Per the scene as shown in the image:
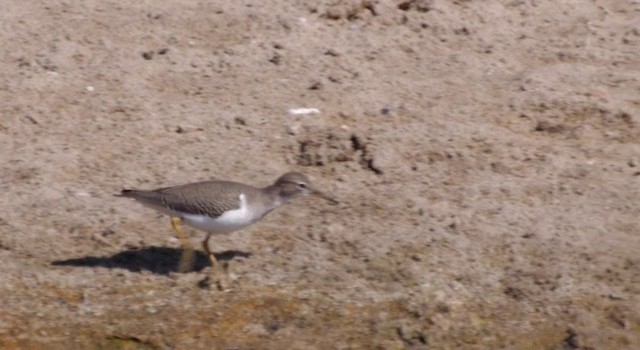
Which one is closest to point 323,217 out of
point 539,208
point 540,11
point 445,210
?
point 445,210

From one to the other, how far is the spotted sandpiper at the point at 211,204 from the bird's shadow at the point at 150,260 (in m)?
0.12

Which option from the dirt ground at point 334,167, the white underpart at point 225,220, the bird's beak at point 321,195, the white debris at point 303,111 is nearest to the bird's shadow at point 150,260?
the dirt ground at point 334,167

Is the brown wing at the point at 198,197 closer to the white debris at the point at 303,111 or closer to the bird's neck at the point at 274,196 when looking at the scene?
the bird's neck at the point at 274,196

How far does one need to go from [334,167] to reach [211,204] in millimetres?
1745

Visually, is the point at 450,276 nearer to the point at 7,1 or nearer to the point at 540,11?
the point at 540,11

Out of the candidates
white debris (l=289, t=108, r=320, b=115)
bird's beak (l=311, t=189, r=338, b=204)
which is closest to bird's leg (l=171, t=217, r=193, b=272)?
bird's beak (l=311, t=189, r=338, b=204)

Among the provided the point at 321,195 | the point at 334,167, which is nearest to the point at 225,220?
the point at 321,195

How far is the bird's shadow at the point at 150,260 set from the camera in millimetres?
9125

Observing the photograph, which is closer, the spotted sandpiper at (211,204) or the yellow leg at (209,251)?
the spotted sandpiper at (211,204)

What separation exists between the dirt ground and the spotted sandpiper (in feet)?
1.12

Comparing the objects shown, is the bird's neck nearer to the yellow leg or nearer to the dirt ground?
the dirt ground

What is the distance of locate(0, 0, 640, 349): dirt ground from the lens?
8.62 metres

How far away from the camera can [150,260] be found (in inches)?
363

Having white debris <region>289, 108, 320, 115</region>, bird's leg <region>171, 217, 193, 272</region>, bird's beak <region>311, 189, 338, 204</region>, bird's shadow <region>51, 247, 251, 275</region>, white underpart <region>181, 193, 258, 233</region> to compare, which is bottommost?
bird's shadow <region>51, 247, 251, 275</region>
